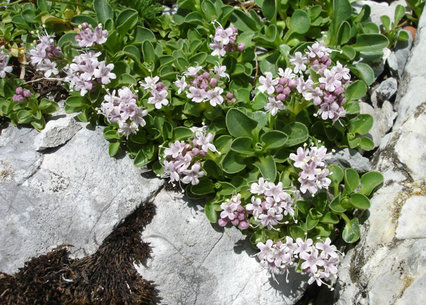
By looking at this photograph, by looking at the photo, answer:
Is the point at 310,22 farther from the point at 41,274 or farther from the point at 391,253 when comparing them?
the point at 41,274

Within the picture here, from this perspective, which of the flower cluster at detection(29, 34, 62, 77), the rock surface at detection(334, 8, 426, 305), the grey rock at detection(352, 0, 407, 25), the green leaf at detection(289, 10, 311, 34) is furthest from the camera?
the grey rock at detection(352, 0, 407, 25)

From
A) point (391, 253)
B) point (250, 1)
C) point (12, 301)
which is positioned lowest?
point (12, 301)

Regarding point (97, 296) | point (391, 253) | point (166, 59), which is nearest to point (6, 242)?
point (97, 296)

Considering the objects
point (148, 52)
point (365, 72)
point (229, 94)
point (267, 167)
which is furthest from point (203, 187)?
point (365, 72)

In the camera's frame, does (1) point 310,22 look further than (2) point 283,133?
Yes

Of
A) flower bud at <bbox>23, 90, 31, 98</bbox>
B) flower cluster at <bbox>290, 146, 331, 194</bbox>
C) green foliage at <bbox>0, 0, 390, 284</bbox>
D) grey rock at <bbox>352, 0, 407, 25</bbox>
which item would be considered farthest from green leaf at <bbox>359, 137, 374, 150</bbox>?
flower bud at <bbox>23, 90, 31, 98</bbox>

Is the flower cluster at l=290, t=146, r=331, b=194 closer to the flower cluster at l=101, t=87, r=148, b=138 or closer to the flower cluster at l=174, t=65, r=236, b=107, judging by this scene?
the flower cluster at l=174, t=65, r=236, b=107

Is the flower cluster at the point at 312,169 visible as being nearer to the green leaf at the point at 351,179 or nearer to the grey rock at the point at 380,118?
the green leaf at the point at 351,179
